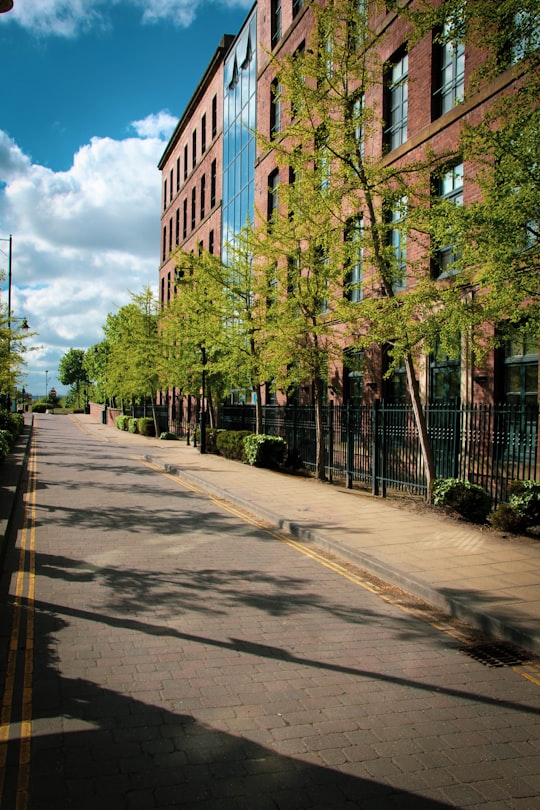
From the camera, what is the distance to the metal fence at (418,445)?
10.6 meters

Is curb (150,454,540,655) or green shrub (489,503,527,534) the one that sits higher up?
green shrub (489,503,527,534)

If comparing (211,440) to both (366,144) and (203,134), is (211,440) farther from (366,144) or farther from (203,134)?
(203,134)

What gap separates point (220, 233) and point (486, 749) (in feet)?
107

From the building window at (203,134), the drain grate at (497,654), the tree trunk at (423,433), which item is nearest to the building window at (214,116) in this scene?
the building window at (203,134)

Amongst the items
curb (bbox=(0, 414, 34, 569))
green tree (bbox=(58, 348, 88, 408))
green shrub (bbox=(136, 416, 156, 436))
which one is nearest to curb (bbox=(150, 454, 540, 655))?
curb (bbox=(0, 414, 34, 569))

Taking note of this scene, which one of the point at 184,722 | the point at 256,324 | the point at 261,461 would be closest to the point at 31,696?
the point at 184,722

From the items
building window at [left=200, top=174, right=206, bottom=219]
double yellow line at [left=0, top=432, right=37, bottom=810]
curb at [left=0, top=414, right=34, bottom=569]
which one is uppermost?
building window at [left=200, top=174, right=206, bottom=219]

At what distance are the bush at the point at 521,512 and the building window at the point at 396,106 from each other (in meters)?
12.0

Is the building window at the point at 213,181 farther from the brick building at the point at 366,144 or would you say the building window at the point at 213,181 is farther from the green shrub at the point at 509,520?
the green shrub at the point at 509,520

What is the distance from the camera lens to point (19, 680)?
4254 mm

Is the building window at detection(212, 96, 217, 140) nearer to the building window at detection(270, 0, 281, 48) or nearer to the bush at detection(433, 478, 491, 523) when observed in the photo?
the building window at detection(270, 0, 281, 48)

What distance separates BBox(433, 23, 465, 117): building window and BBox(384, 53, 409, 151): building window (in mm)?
1233

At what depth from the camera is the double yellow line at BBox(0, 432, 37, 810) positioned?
10.5 feet

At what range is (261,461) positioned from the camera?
1912 centimetres
